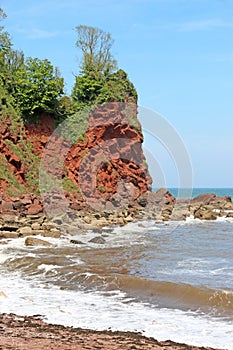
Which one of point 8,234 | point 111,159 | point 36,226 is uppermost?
point 111,159

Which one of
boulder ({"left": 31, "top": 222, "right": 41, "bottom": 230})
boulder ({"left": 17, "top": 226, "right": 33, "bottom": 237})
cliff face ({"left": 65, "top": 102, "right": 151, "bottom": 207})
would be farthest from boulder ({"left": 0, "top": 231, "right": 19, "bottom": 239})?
cliff face ({"left": 65, "top": 102, "right": 151, "bottom": 207})

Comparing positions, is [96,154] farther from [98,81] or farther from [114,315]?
[114,315]

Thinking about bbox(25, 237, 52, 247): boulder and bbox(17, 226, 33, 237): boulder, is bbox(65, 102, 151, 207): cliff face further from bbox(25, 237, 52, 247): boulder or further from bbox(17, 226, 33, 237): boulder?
bbox(25, 237, 52, 247): boulder

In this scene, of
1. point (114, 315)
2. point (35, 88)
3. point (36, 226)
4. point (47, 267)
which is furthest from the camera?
point (35, 88)

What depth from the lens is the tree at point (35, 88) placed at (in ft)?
108

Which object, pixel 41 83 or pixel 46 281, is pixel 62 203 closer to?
pixel 41 83

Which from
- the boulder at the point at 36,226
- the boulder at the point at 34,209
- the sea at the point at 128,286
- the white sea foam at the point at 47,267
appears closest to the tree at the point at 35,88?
the boulder at the point at 34,209

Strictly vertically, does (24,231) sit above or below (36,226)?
below

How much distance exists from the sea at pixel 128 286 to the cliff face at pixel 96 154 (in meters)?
11.0

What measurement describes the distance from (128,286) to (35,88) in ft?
76.7

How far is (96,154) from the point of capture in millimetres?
36375

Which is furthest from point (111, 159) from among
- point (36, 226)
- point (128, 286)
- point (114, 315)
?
point (114, 315)

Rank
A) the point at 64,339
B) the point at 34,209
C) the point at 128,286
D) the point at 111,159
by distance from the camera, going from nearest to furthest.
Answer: the point at 64,339 → the point at 128,286 → the point at 34,209 → the point at 111,159

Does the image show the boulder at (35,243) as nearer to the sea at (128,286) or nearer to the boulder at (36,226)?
the sea at (128,286)
